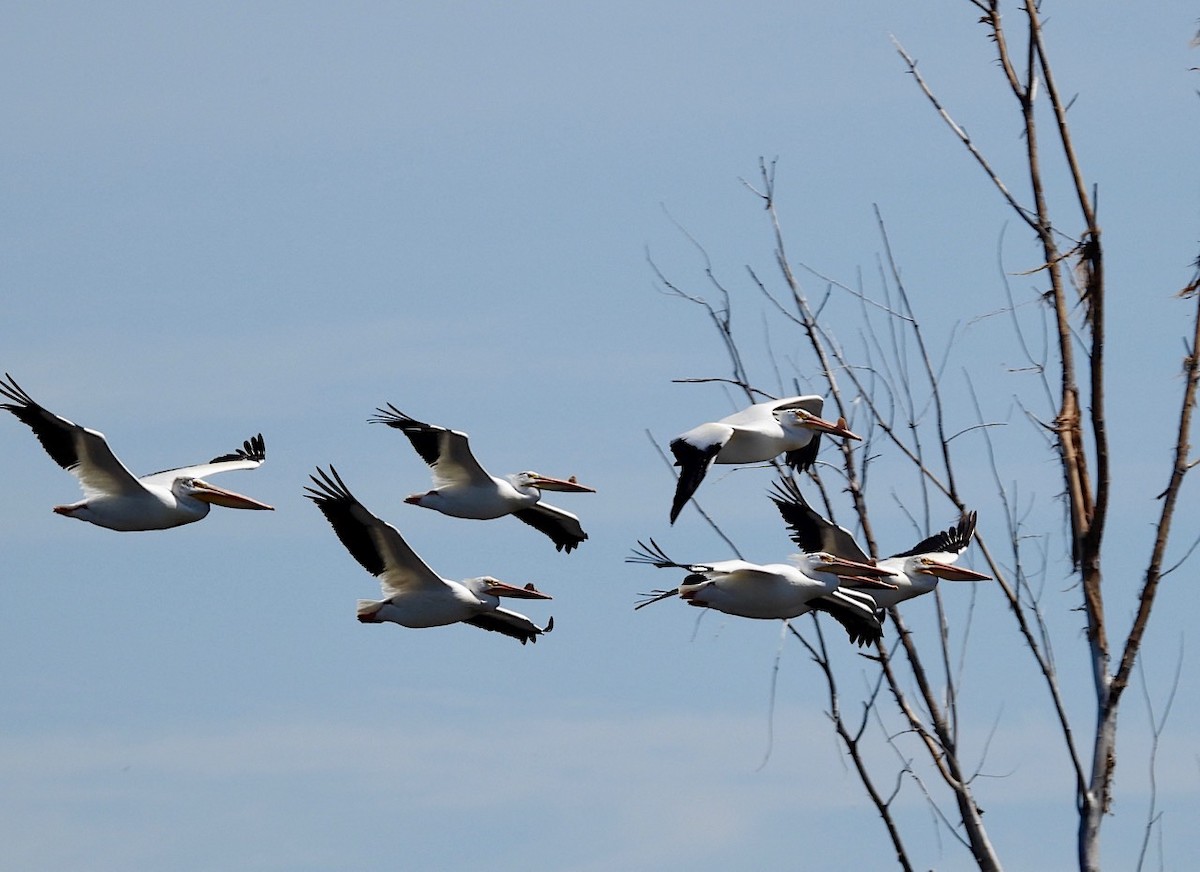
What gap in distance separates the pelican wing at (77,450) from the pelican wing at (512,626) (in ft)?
9.63

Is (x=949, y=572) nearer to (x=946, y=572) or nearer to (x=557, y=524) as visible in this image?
(x=946, y=572)

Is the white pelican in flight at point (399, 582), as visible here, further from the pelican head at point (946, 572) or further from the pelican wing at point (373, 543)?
the pelican head at point (946, 572)

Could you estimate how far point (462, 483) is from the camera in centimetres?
1845

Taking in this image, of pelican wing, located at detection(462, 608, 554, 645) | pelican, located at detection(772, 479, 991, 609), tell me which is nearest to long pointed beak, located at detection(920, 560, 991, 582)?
pelican, located at detection(772, 479, 991, 609)

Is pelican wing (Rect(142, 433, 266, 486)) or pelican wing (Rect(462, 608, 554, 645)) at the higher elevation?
pelican wing (Rect(142, 433, 266, 486))

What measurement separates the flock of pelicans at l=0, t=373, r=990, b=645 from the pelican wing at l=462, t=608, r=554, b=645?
0.01 metres

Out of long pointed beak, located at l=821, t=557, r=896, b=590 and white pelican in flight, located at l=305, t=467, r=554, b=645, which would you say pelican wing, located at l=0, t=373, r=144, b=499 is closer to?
white pelican in flight, located at l=305, t=467, r=554, b=645

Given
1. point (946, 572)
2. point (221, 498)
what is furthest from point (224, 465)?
point (946, 572)

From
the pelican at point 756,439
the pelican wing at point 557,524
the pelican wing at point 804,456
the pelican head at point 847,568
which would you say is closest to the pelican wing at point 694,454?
the pelican at point 756,439

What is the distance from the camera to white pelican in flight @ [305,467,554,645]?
1589cm

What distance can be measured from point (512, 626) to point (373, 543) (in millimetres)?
2177

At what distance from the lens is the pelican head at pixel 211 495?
1719cm

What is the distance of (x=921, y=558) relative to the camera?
59.0ft

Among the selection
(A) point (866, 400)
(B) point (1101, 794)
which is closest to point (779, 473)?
(A) point (866, 400)
